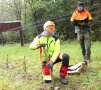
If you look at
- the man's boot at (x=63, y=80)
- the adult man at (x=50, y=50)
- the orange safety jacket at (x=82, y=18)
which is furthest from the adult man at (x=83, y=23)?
the man's boot at (x=63, y=80)

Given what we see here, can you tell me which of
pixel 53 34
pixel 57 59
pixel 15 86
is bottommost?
pixel 15 86

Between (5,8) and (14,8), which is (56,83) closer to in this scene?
(14,8)

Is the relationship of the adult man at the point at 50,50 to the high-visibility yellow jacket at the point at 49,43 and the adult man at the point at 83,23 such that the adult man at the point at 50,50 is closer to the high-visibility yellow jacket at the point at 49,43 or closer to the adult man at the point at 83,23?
the high-visibility yellow jacket at the point at 49,43

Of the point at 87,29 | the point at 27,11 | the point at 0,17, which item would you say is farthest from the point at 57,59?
the point at 0,17

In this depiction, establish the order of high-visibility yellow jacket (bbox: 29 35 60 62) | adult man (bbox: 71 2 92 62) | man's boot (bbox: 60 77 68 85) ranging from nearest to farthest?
man's boot (bbox: 60 77 68 85)
high-visibility yellow jacket (bbox: 29 35 60 62)
adult man (bbox: 71 2 92 62)

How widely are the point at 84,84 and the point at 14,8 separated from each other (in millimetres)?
20166

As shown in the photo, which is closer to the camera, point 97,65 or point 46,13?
point 97,65

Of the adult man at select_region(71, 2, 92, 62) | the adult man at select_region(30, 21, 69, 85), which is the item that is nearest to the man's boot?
the adult man at select_region(30, 21, 69, 85)

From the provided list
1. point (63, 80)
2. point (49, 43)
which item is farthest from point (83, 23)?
point (63, 80)

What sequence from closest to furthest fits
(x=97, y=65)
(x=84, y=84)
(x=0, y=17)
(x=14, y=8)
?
(x=84, y=84) → (x=97, y=65) → (x=14, y=8) → (x=0, y=17)

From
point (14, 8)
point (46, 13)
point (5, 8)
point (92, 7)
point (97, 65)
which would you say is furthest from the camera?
point (5, 8)

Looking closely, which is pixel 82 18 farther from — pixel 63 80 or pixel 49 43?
pixel 63 80

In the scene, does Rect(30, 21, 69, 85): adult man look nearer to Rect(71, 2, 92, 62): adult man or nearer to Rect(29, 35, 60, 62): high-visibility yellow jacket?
Rect(29, 35, 60, 62): high-visibility yellow jacket

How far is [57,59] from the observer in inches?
303
